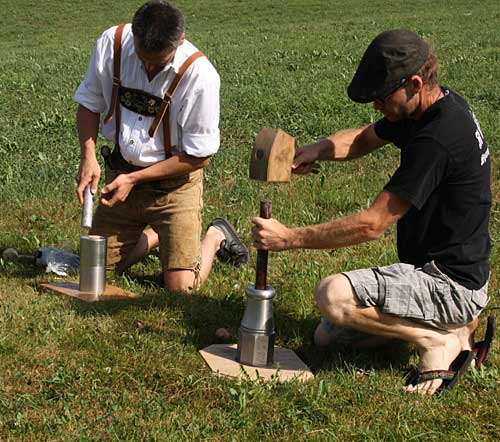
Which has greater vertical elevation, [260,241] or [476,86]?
[476,86]

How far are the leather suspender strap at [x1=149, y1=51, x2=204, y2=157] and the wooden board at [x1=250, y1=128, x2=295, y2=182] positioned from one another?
1.15m

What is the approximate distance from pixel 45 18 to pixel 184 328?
25593mm

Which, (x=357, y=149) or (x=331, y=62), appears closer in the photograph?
(x=357, y=149)

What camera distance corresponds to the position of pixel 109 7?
102 feet

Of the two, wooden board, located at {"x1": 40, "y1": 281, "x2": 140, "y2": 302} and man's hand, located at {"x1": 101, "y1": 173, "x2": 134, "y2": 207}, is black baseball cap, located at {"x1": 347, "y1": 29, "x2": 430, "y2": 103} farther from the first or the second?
wooden board, located at {"x1": 40, "y1": 281, "x2": 140, "y2": 302}

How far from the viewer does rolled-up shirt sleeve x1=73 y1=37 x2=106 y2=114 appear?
5.74m

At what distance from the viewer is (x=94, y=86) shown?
583cm

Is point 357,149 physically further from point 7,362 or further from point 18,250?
point 18,250

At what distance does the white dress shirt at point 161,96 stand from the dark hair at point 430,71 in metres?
1.66

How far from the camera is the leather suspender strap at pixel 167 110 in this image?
5.58 m

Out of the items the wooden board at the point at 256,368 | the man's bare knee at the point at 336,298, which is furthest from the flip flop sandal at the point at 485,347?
the wooden board at the point at 256,368

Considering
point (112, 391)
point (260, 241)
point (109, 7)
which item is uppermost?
point (109, 7)

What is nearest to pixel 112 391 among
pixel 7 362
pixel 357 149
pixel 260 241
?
pixel 7 362

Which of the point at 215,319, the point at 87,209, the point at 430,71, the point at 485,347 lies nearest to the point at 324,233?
the point at 430,71
